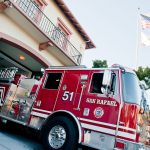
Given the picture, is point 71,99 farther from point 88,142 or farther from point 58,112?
point 88,142

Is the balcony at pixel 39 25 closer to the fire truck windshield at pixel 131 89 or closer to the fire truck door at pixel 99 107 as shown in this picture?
the fire truck door at pixel 99 107

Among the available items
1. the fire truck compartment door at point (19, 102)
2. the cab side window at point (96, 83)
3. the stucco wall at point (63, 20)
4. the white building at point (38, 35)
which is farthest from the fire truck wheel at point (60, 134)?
the stucco wall at point (63, 20)

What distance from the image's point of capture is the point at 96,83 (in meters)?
6.80

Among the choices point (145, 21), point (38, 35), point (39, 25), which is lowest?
point (38, 35)

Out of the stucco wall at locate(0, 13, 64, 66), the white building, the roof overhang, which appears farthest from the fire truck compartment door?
the roof overhang

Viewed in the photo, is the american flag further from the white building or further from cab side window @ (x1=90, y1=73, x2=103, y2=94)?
cab side window @ (x1=90, y1=73, x2=103, y2=94)

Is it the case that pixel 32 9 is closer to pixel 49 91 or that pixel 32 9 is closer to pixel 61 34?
pixel 61 34

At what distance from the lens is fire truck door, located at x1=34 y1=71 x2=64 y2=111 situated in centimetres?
737

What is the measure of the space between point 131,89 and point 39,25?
8.59 metres

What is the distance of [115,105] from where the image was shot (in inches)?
234

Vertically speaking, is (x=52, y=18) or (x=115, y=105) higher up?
(x=52, y=18)

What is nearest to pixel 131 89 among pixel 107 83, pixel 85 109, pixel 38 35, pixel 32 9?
pixel 107 83

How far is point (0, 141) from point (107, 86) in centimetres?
380

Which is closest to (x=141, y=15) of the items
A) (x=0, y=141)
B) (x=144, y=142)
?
(x=144, y=142)
